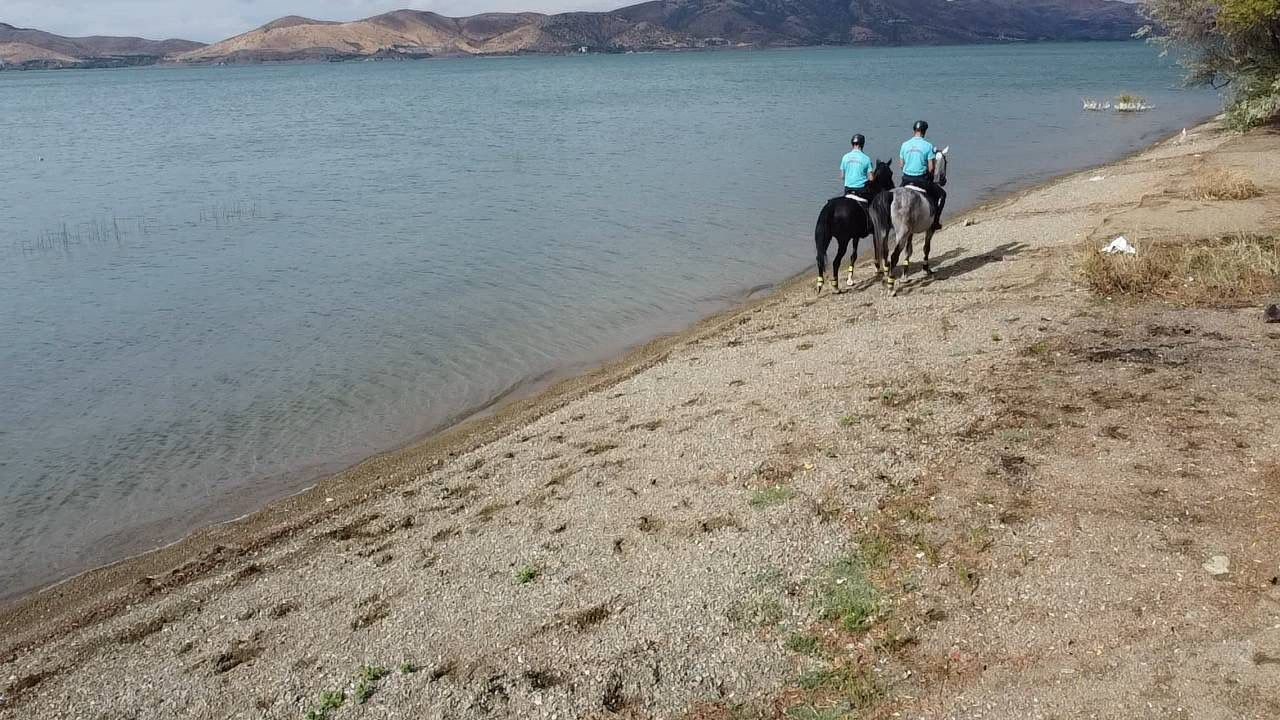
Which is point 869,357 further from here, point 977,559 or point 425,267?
point 425,267

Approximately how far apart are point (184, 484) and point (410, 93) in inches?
3713

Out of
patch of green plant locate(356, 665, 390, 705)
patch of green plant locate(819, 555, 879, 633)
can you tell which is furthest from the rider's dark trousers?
patch of green plant locate(356, 665, 390, 705)

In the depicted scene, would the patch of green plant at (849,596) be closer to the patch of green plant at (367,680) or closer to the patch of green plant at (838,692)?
the patch of green plant at (838,692)

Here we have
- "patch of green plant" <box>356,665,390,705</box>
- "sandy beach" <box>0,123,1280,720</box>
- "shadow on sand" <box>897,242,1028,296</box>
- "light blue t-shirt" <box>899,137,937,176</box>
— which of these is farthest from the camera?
"shadow on sand" <box>897,242,1028,296</box>

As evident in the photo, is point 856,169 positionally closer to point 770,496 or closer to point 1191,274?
point 1191,274

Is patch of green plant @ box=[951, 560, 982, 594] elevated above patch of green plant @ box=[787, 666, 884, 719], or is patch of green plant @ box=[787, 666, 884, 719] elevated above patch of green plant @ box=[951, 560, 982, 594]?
patch of green plant @ box=[951, 560, 982, 594]

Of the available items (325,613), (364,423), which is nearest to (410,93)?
(364,423)

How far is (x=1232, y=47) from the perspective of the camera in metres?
29.4

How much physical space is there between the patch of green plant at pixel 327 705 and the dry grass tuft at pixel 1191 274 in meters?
11.1

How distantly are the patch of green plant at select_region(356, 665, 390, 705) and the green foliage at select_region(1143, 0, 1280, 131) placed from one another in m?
29.1

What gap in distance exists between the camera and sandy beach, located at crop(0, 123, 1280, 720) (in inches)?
209

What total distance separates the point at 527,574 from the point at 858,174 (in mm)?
9401

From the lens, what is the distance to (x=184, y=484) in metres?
11.1

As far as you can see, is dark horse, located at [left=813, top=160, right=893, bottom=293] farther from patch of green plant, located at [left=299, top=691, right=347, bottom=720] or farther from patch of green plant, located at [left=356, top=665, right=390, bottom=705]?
patch of green plant, located at [left=299, top=691, right=347, bottom=720]
